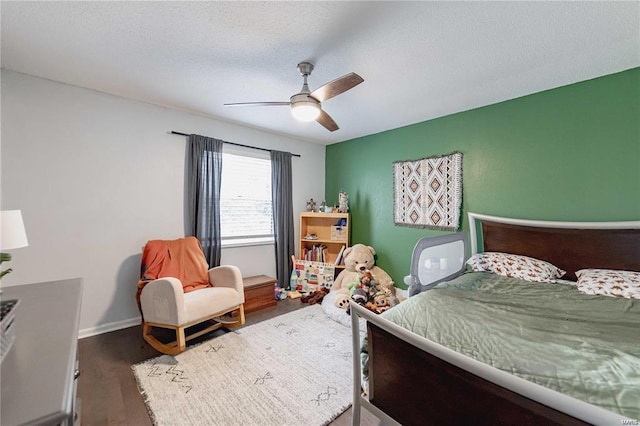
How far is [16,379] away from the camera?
0.67 metres

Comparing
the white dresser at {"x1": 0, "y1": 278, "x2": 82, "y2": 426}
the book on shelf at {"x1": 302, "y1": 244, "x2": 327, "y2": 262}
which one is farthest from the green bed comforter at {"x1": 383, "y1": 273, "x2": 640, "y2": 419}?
the book on shelf at {"x1": 302, "y1": 244, "x2": 327, "y2": 262}

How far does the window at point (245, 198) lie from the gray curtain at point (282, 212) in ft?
0.35

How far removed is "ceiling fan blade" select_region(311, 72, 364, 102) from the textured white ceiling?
0.29 meters

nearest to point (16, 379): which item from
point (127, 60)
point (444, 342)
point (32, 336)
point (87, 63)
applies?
point (32, 336)

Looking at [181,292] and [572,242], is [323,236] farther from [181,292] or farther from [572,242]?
[572,242]

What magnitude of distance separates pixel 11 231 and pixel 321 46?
209 centimetres

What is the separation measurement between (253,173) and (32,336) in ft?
9.69

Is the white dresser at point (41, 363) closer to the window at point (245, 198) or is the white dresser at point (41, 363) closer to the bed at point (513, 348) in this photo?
the bed at point (513, 348)

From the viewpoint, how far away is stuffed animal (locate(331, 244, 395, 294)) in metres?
3.39

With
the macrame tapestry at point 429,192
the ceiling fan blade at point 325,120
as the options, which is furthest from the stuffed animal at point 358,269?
the ceiling fan blade at point 325,120

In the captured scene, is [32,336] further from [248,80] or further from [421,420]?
[248,80]

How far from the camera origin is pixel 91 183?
2.51 metres

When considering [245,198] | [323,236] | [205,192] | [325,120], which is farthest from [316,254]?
[325,120]

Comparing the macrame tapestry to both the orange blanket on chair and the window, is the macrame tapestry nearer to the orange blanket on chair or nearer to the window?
the window
